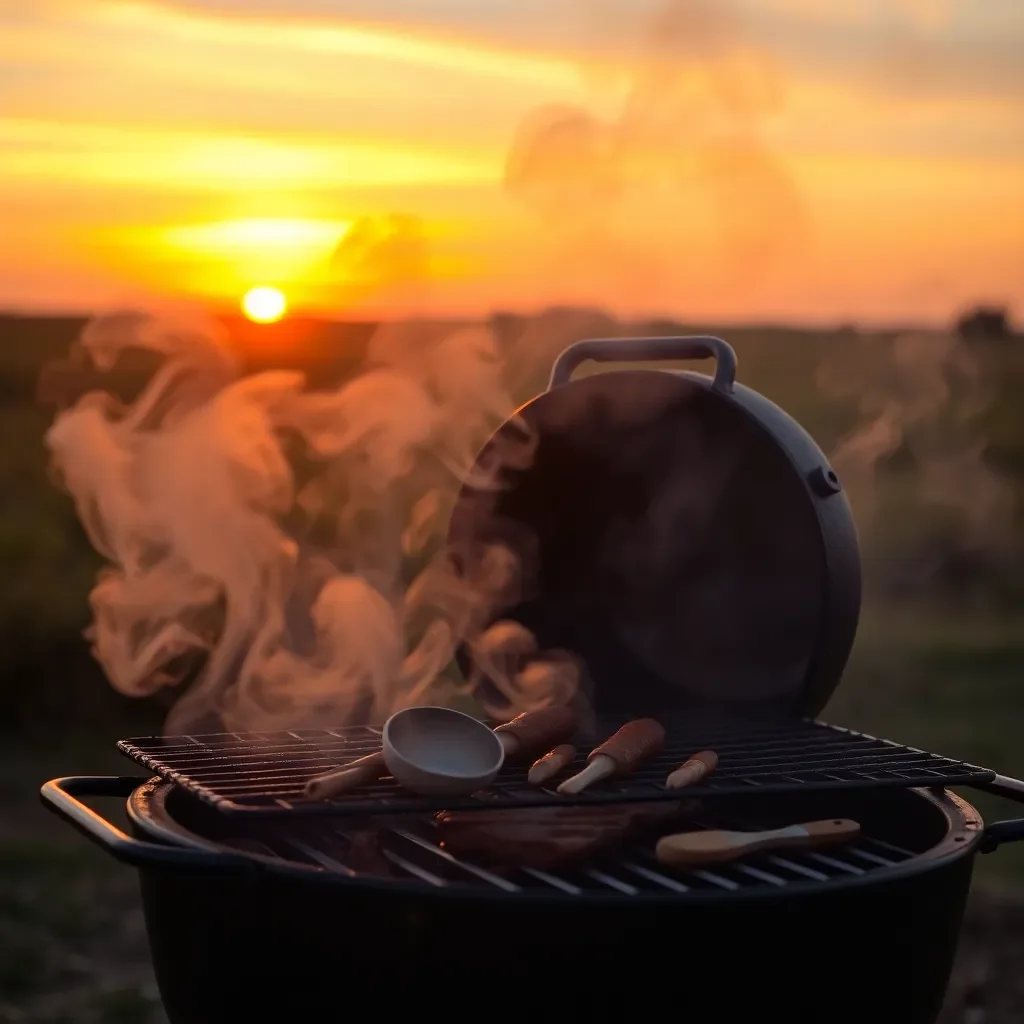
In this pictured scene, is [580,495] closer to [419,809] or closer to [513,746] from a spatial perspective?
[513,746]

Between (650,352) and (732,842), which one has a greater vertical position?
(650,352)

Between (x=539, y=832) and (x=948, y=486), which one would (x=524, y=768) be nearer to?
(x=539, y=832)

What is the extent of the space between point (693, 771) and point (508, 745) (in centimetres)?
29

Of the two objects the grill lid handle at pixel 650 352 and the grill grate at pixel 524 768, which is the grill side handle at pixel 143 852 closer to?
the grill grate at pixel 524 768

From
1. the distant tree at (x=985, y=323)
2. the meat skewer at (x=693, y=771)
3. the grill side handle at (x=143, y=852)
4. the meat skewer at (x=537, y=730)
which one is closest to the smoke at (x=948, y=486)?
the distant tree at (x=985, y=323)

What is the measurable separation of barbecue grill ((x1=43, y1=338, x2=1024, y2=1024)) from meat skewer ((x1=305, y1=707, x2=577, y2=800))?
3cm

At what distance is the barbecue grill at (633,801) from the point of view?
1523 mm

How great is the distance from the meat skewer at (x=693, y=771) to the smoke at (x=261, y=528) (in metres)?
0.58

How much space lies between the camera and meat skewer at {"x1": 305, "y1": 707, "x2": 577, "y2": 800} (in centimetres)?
176

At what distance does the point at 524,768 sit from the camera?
6.86 feet

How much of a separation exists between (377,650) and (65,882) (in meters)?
2.38

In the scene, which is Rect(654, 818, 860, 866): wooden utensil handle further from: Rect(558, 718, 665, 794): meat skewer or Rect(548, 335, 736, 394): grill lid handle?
Rect(548, 335, 736, 394): grill lid handle

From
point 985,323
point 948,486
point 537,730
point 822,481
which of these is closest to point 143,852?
point 537,730

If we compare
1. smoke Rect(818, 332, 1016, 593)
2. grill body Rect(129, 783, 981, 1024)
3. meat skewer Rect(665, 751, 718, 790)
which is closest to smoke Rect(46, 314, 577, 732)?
meat skewer Rect(665, 751, 718, 790)
